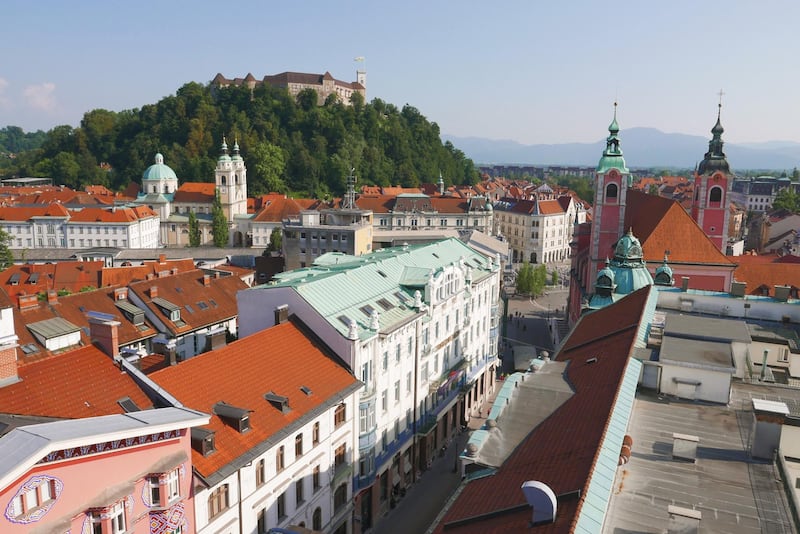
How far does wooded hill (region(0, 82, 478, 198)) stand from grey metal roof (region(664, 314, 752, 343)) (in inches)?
4491

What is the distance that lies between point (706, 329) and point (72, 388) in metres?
24.1

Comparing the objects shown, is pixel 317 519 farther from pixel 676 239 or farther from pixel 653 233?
pixel 676 239

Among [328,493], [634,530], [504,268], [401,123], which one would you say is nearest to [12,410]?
[328,493]

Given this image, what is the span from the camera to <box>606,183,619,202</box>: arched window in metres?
59.1

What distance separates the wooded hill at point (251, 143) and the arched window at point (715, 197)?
3495 inches

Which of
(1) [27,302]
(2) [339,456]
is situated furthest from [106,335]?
(1) [27,302]

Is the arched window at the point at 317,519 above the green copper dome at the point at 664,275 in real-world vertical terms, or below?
below

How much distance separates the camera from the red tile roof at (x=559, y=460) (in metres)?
14.8

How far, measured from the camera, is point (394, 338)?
3297cm

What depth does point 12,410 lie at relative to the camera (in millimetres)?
21172

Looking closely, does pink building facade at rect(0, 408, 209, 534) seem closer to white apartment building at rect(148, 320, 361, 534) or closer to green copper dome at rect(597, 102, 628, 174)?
white apartment building at rect(148, 320, 361, 534)

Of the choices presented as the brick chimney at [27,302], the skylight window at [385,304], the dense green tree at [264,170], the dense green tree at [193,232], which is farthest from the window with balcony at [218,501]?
the dense green tree at [264,170]

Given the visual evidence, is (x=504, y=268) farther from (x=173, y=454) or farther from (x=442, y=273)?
(x=173, y=454)

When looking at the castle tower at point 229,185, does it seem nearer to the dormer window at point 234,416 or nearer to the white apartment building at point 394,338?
the white apartment building at point 394,338
